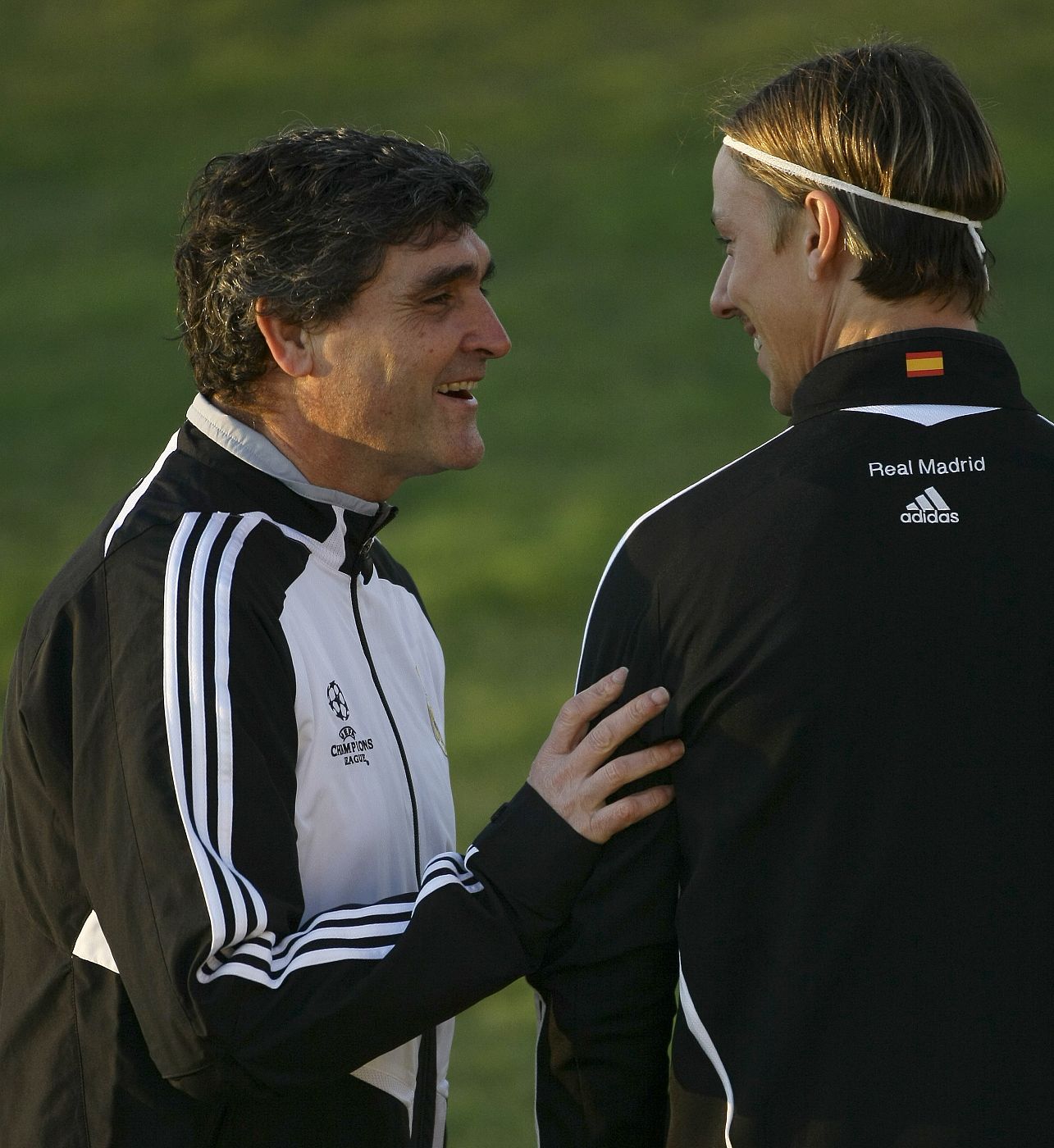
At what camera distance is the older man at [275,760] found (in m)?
2.00

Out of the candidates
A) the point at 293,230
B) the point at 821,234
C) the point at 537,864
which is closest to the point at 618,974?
the point at 537,864

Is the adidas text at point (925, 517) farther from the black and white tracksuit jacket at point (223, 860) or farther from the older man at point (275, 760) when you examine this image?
the black and white tracksuit jacket at point (223, 860)

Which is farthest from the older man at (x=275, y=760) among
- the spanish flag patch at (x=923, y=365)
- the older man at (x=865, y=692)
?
the spanish flag patch at (x=923, y=365)

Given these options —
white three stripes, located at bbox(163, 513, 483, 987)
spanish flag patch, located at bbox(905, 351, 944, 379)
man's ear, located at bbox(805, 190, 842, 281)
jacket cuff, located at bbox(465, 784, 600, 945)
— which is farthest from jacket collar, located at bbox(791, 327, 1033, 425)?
white three stripes, located at bbox(163, 513, 483, 987)

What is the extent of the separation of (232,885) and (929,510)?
0.89m

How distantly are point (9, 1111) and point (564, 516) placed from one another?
9.47 metres

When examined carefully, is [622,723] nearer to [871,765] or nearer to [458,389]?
[871,765]

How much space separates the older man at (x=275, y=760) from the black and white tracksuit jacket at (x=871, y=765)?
139 millimetres

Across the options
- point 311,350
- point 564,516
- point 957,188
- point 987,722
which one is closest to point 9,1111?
point 311,350

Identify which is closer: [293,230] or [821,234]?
[821,234]

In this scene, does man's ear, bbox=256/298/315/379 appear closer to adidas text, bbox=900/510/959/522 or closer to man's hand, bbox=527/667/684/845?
man's hand, bbox=527/667/684/845

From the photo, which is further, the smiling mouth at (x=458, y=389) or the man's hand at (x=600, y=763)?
the smiling mouth at (x=458, y=389)

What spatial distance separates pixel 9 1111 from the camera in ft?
7.18

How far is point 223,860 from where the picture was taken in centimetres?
199
